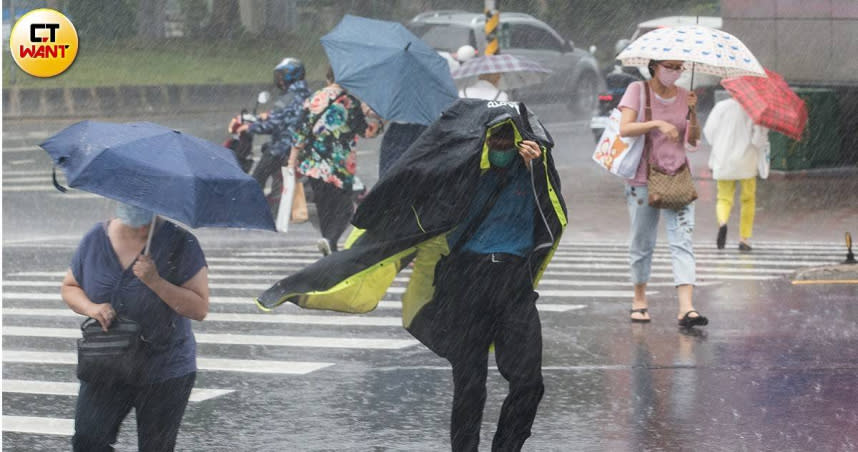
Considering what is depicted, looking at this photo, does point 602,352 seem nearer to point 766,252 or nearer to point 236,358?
point 236,358

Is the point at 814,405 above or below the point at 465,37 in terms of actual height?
above

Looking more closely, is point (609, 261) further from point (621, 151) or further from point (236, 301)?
point (621, 151)

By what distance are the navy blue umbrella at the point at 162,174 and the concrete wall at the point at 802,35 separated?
18712 mm

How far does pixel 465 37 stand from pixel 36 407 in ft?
77.4

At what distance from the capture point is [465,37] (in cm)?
3100

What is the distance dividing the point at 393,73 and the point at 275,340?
2785 mm

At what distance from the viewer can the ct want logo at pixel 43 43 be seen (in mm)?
27359

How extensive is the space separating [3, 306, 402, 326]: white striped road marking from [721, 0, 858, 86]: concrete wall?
44.6ft

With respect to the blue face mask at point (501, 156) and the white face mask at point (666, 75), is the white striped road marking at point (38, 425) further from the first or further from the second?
the white face mask at point (666, 75)

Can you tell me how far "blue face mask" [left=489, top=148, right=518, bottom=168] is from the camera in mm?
6254

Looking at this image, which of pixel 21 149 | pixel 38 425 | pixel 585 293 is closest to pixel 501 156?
pixel 38 425

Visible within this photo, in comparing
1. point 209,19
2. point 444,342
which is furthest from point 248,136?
point 209,19

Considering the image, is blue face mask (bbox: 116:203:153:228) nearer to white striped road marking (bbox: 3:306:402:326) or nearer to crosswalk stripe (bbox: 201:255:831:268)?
white striped road marking (bbox: 3:306:402:326)

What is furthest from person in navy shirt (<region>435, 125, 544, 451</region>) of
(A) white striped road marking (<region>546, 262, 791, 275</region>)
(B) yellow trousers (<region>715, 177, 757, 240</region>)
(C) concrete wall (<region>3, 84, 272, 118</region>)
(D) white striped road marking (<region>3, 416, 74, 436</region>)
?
(C) concrete wall (<region>3, 84, 272, 118</region>)
